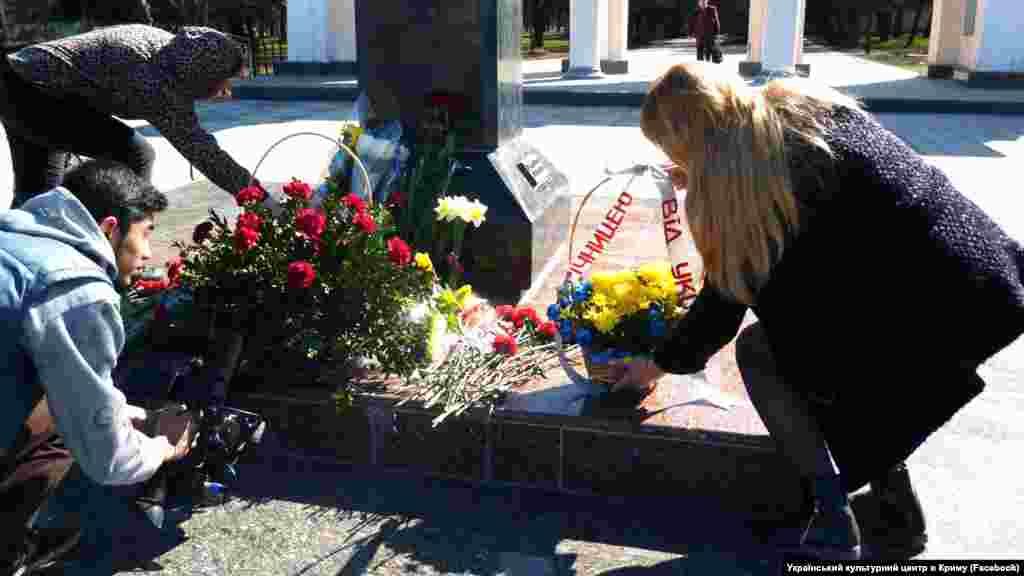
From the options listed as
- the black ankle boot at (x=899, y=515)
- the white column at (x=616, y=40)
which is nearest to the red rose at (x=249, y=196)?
the black ankle boot at (x=899, y=515)

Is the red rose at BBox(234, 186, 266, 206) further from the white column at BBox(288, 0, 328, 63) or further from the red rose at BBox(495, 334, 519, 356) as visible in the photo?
the white column at BBox(288, 0, 328, 63)

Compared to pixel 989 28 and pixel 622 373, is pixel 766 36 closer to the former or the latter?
pixel 989 28

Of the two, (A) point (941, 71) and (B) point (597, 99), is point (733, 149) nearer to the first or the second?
(B) point (597, 99)

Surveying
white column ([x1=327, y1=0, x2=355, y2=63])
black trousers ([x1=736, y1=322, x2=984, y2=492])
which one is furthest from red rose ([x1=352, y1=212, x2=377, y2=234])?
white column ([x1=327, y1=0, x2=355, y2=63])

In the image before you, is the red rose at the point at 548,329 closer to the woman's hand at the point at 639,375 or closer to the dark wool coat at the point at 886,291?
the woman's hand at the point at 639,375

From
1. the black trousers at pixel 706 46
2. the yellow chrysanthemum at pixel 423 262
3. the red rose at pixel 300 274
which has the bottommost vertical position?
the yellow chrysanthemum at pixel 423 262

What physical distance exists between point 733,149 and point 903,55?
2767 cm

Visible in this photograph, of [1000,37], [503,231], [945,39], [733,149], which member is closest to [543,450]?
[733,149]

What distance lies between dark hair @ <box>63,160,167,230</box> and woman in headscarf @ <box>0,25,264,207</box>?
1156 millimetres

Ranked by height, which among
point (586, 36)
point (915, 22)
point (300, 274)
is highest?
point (915, 22)

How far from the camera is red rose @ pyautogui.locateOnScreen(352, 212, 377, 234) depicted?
2809 mm

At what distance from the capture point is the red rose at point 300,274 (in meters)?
2.63

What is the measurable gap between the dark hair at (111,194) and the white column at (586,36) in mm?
15193

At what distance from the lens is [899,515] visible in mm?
2412
